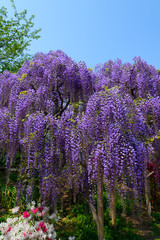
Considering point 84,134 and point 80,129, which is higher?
point 80,129

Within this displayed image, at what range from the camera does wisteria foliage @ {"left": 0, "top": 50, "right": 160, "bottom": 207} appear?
3871 mm

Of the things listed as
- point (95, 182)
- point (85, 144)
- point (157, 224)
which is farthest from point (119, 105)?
point (157, 224)

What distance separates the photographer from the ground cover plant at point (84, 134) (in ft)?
12.7

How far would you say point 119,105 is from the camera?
4141mm

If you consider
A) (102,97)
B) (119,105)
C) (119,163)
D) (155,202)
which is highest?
(102,97)

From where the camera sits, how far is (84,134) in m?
4.34

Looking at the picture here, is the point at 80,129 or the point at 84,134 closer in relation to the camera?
the point at 84,134

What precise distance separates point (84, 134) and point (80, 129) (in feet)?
0.71

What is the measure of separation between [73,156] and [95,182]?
806 mm

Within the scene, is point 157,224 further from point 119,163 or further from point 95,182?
point 119,163

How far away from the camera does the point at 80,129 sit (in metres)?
4.51

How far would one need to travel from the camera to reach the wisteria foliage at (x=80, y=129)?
3871 mm

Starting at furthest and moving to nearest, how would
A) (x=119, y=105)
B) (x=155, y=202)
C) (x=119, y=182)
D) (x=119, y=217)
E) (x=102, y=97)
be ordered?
(x=155, y=202) → (x=119, y=217) → (x=102, y=97) → (x=119, y=105) → (x=119, y=182)

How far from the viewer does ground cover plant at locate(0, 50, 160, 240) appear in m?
3.88
